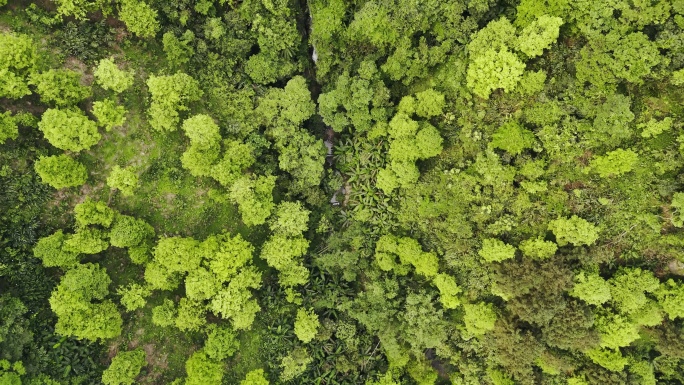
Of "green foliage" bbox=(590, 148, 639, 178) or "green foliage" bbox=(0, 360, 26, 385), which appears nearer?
"green foliage" bbox=(0, 360, 26, 385)

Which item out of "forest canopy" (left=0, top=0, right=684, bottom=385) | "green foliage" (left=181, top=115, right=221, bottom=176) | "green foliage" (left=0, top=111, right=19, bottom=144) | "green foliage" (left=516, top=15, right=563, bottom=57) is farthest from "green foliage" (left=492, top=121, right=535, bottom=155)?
"green foliage" (left=0, top=111, right=19, bottom=144)

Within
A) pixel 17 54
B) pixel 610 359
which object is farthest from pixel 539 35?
pixel 17 54

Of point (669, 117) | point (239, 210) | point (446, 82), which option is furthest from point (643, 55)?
point (239, 210)

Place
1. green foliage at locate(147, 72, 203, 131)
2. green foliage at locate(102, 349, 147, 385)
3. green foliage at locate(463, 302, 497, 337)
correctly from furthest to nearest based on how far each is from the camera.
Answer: green foliage at locate(463, 302, 497, 337) → green foliage at locate(147, 72, 203, 131) → green foliage at locate(102, 349, 147, 385)

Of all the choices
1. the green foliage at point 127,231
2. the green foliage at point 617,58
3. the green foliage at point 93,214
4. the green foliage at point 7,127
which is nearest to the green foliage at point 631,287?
the green foliage at point 617,58

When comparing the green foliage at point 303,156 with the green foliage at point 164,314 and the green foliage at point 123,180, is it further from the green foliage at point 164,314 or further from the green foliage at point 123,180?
the green foliage at point 164,314

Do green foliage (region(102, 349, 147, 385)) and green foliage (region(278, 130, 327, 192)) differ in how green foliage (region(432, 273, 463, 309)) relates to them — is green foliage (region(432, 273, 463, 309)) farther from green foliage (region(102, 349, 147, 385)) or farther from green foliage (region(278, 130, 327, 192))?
green foliage (region(102, 349, 147, 385))
